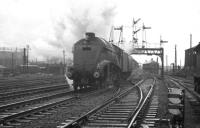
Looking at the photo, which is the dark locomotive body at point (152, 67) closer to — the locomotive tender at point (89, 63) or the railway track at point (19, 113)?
the locomotive tender at point (89, 63)

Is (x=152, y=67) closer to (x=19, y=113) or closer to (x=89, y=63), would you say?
(x=89, y=63)

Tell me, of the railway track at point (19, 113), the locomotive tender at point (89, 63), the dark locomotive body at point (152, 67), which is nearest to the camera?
the railway track at point (19, 113)

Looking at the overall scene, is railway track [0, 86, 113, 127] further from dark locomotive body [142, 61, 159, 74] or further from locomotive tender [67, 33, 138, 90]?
dark locomotive body [142, 61, 159, 74]

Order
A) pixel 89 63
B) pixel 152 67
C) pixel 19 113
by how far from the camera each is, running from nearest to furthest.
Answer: pixel 19 113
pixel 89 63
pixel 152 67

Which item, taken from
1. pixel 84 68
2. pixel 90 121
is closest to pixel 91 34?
pixel 84 68

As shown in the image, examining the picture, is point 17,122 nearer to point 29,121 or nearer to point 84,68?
point 29,121

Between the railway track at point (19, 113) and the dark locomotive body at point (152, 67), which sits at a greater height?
the dark locomotive body at point (152, 67)

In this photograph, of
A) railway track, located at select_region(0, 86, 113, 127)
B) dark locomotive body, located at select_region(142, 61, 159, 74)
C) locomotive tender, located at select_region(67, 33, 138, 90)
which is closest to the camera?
railway track, located at select_region(0, 86, 113, 127)

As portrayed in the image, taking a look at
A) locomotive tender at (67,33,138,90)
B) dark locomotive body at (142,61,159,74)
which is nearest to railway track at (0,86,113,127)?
locomotive tender at (67,33,138,90)

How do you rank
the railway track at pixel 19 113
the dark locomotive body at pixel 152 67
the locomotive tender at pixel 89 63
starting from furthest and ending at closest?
the dark locomotive body at pixel 152 67 < the locomotive tender at pixel 89 63 < the railway track at pixel 19 113

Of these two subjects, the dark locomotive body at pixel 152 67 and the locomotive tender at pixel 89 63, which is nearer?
the locomotive tender at pixel 89 63

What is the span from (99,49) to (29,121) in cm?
1054

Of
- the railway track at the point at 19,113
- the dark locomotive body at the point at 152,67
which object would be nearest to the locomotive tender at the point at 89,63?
the railway track at the point at 19,113

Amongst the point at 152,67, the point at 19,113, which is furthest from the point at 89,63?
the point at 152,67
